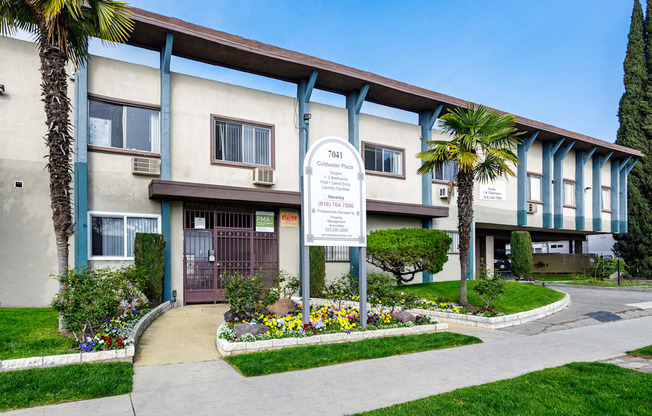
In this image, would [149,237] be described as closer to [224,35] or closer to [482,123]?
[224,35]

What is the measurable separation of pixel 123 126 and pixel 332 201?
6.85 m

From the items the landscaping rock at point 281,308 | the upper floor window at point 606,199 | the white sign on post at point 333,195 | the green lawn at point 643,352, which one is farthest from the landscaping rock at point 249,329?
the upper floor window at point 606,199

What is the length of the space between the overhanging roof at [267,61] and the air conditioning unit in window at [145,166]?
3.55m

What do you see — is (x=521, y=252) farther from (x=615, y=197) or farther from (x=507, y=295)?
(x=615, y=197)

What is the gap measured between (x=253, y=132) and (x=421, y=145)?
767cm

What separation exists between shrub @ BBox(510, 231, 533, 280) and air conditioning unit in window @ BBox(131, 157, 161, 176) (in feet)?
53.9

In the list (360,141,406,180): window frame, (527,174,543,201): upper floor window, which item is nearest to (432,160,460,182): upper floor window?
(360,141,406,180): window frame

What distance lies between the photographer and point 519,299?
13672 millimetres

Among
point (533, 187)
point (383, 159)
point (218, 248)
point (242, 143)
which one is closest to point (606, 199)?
point (533, 187)

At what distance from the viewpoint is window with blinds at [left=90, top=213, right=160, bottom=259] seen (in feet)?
40.1

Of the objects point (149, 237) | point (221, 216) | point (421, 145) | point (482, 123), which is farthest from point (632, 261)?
point (149, 237)

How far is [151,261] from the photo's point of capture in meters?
12.0

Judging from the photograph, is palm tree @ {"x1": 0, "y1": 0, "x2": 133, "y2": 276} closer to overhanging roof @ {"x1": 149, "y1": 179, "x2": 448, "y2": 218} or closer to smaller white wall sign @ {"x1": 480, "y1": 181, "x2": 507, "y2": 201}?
overhanging roof @ {"x1": 149, "y1": 179, "x2": 448, "y2": 218}

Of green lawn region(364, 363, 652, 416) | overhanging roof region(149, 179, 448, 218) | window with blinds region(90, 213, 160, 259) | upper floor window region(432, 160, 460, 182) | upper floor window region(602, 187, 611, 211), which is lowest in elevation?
green lawn region(364, 363, 652, 416)
